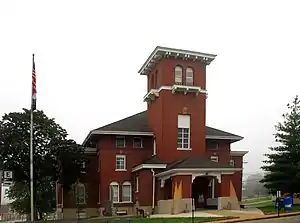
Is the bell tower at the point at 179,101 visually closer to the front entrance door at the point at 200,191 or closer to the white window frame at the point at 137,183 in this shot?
the front entrance door at the point at 200,191

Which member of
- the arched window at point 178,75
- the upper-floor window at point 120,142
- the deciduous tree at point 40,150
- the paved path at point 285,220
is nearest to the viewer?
the paved path at point 285,220

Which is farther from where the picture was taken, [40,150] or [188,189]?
[40,150]

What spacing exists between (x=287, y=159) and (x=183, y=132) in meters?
9.87

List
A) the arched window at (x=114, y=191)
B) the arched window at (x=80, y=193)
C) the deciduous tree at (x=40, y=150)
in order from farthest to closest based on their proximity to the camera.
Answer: the arched window at (x=114, y=191)
the arched window at (x=80, y=193)
the deciduous tree at (x=40, y=150)

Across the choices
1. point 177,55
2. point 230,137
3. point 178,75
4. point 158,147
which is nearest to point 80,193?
point 158,147

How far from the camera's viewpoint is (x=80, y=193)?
143ft

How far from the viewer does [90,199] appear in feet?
153

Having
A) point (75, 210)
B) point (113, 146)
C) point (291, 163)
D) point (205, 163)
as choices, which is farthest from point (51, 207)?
point (291, 163)

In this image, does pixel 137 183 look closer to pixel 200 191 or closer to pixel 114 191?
pixel 114 191

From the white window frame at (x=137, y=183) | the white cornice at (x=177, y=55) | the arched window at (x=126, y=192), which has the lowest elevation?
the arched window at (x=126, y=192)

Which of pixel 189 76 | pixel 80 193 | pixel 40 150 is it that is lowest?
pixel 80 193

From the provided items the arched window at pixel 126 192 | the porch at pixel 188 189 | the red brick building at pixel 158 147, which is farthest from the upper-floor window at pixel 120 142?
the porch at pixel 188 189

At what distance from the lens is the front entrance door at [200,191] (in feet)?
135

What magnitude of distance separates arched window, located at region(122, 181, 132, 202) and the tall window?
651 centimetres
